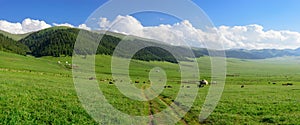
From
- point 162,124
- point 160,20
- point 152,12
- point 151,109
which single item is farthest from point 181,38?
point 151,109

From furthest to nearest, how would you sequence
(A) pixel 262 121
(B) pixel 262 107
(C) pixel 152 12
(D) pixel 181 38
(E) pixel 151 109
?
(B) pixel 262 107, (E) pixel 151 109, (A) pixel 262 121, (D) pixel 181 38, (C) pixel 152 12

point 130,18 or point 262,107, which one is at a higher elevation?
point 130,18

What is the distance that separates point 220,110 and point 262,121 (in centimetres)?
558

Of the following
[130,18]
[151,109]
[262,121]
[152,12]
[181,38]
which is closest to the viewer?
[152,12]

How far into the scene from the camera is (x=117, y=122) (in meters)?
22.7

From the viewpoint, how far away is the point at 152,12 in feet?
67.3

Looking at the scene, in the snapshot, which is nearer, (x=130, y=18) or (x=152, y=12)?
(x=152, y=12)

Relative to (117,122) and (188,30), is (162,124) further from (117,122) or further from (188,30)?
(188,30)

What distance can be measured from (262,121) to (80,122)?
15327 millimetres

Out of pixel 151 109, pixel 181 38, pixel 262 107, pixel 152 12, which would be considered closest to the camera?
pixel 152 12

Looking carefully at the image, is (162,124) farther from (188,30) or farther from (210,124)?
(188,30)

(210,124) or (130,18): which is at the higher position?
(130,18)

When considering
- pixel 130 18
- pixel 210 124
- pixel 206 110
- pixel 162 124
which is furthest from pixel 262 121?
pixel 130 18

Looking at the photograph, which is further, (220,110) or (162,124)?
(220,110)
